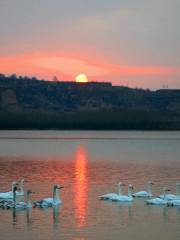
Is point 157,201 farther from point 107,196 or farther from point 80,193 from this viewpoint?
point 80,193

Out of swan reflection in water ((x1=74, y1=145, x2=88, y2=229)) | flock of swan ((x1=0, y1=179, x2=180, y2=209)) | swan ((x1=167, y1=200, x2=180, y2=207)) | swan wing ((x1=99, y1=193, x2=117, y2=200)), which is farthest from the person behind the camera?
swan wing ((x1=99, y1=193, x2=117, y2=200))

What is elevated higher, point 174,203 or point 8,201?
point 8,201

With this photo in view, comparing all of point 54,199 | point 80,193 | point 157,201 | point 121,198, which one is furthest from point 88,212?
point 80,193

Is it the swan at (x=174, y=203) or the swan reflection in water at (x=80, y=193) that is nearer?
the swan reflection in water at (x=80, y=193)

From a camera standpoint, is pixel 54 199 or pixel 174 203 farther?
pixel 174 203

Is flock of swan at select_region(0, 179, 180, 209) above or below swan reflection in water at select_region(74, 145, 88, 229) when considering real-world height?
above

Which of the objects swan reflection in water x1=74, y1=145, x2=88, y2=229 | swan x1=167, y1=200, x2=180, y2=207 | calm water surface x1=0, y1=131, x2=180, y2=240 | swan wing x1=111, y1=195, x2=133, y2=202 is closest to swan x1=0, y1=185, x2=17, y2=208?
calm water surface x1=0, y1=131, x2=180, y2=240

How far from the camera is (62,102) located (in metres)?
183

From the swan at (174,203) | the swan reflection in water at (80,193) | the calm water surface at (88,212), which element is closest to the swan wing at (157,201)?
the swan at (174,203)

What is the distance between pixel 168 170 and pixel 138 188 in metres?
11.6

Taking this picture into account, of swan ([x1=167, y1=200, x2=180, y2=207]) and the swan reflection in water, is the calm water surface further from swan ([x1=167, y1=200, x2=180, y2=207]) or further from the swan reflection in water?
swan ([x1=167, y1=200, x2=180, y2=207])

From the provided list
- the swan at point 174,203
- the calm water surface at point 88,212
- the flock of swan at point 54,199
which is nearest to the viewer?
the calm water surface at point 88,212

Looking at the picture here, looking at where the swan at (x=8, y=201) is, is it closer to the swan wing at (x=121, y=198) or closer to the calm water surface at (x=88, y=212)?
the calm water surface at (x=88, y=212)

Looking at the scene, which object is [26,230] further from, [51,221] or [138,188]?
[138,188]
